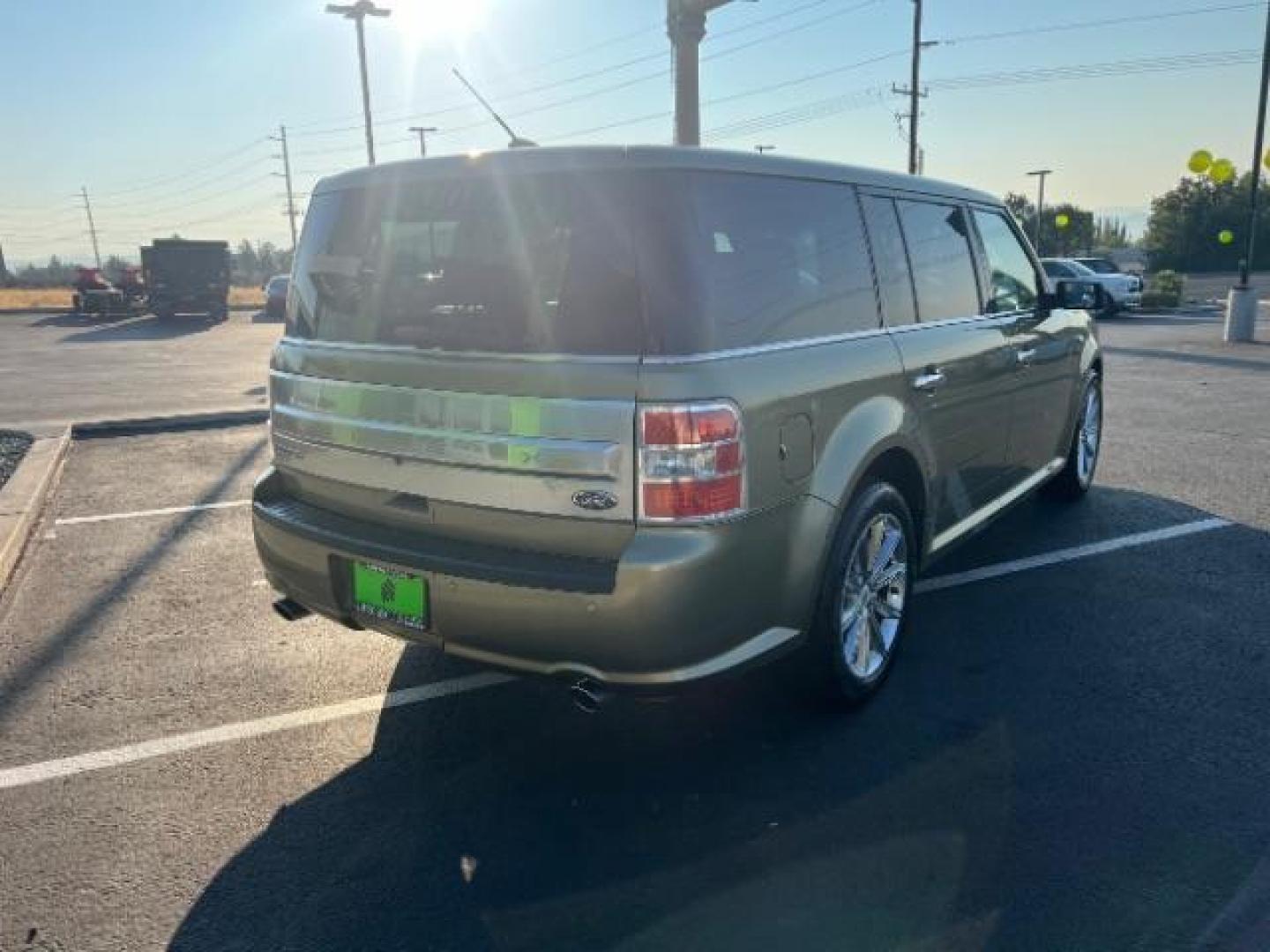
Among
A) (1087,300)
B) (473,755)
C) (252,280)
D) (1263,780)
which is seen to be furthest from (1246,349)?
(252,280)

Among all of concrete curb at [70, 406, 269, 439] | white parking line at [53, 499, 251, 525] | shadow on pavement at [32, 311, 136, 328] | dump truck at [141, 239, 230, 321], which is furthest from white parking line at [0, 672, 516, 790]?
dump truck at [141, 239, 230, 321]

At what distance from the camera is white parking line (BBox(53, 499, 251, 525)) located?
6.18m

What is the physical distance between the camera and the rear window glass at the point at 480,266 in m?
2.72

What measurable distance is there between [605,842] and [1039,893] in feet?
3.82

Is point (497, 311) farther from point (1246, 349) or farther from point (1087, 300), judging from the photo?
point (1246, 349)

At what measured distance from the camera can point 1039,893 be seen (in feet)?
8.25

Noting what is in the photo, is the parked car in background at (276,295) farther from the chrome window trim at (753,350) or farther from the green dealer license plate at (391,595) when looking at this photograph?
the chrome window trim at (753,350)

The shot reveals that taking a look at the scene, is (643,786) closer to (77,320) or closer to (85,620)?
(85,620)

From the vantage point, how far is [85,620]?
177 inches

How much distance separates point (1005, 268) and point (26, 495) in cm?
615

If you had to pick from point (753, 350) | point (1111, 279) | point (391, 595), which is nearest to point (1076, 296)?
point (753, 350)

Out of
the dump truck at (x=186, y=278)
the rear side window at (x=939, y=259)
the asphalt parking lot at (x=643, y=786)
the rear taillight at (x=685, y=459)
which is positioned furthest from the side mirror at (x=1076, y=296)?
the dump truck at (x=186, y=278)

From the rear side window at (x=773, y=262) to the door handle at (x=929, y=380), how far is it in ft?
0.99

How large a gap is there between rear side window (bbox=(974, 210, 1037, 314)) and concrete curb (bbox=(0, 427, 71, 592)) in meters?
5.11
